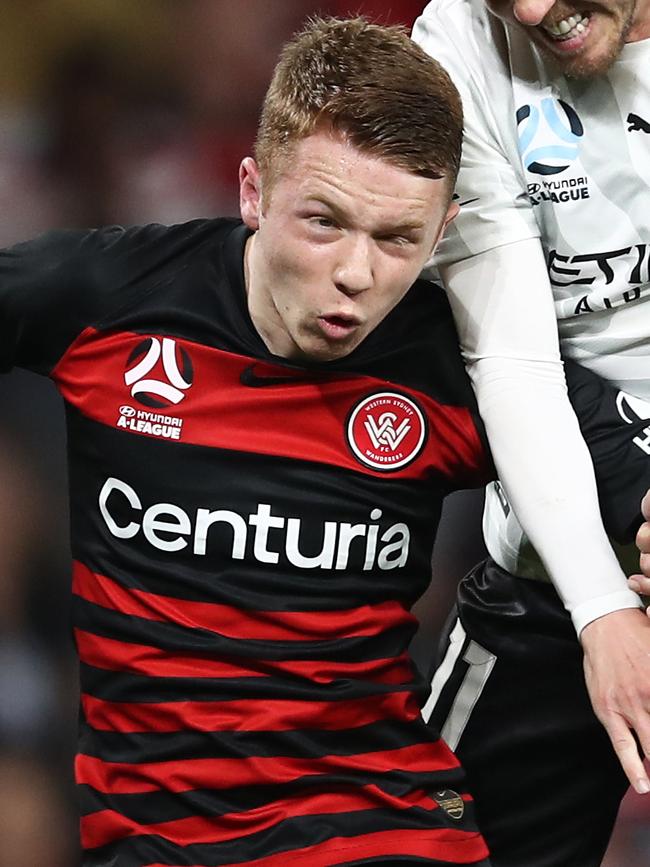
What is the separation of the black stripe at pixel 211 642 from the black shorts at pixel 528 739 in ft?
1.00

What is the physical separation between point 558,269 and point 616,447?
19 cm

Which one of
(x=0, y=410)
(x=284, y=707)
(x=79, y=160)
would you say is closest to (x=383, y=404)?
(x=284, y=707)

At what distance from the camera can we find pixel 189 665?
1.30 meters

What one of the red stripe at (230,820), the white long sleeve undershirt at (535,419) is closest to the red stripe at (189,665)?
the red stripe at (230,820)

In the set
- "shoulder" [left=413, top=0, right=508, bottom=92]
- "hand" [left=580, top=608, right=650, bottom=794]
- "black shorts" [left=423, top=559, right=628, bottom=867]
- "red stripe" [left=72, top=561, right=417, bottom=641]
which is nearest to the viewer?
"hand" [left=580, top=608, right=650, bottom=794]

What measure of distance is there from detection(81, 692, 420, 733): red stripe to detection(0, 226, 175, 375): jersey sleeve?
324 millimetres

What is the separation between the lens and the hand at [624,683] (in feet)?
3.95

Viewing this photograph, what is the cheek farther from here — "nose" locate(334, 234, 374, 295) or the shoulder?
"nose" locate(334, 234, 374, 295)

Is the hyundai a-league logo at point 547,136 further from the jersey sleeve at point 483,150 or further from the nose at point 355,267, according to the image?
the nose at point 355,267

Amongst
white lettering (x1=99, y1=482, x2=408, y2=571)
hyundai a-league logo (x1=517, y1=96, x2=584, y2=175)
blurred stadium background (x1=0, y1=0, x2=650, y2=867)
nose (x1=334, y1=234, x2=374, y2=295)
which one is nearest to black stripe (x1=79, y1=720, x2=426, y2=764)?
white lettering (x1=99, y1=482, x2=408, y2=571)

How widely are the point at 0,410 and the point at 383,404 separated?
1.11 meters

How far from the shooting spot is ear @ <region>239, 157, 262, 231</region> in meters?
1.32

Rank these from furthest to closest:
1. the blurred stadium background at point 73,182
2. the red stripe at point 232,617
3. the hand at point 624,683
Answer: the blurred stadium background at point 73,182 → the red stripe at point 232,617 → the hand at point 624,683

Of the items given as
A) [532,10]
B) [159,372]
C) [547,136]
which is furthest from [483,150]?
[159,372]
